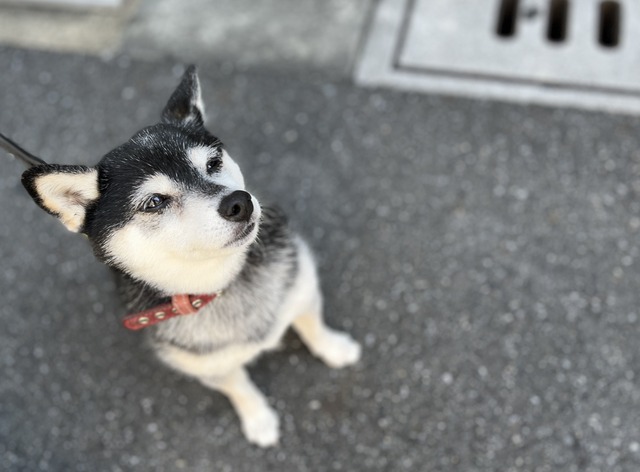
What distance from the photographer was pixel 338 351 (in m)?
2.46

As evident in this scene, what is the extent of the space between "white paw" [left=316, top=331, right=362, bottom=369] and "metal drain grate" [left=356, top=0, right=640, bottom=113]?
1278 millimetres

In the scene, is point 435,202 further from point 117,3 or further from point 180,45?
point 117,3

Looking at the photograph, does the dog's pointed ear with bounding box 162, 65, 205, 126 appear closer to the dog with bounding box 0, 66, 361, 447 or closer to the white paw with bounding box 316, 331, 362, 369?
the dog with bounding box 0, 66, 361, 447

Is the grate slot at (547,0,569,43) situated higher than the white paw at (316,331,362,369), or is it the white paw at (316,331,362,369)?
the grate slot at (547,0,569,43)

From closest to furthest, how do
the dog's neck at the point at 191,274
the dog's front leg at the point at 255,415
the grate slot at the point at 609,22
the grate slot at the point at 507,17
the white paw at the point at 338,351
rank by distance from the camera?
the dog's neck at the point at 191,274 → the dog's front leg at the point at 255,415 → the white paw at the point at 338,351 → the grate slot at the point at 609,22 → the grate slot at the point at 507,17

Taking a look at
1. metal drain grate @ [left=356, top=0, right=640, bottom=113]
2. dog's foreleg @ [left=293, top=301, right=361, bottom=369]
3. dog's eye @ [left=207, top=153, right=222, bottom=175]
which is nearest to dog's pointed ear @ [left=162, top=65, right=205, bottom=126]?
dog's eye @ [left=207, top=153, right=222, bottom=175]

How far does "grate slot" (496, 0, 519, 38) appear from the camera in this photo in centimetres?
316

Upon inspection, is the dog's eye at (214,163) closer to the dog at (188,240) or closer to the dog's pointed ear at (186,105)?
the dog at (188,240)

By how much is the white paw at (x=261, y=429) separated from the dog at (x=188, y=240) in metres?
0.19

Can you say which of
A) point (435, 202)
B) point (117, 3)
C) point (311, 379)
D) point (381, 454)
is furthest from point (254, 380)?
point (117, 3)

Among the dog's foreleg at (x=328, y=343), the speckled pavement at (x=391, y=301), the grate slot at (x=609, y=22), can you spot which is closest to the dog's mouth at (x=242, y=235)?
the dog's foreleg at (x=328, y=343)

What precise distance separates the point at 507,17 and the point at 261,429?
2270 mm

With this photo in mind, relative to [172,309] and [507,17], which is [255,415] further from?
[507,17]

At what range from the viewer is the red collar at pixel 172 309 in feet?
5.98
